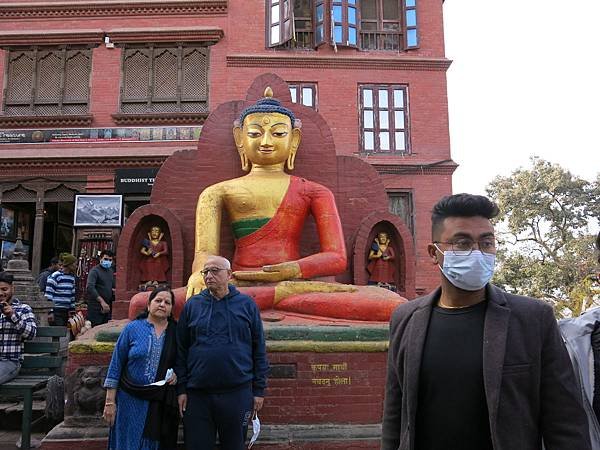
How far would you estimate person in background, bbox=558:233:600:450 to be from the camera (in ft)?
6.47

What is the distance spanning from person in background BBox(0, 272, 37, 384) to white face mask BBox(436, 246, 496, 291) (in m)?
4.18

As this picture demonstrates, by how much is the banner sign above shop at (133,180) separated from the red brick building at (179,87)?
4 centimetres

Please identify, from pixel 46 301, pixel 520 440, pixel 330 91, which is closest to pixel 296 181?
pixel 520 440

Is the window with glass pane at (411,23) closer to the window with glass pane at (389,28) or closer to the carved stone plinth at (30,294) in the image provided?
the window with glass pane at (389,28)

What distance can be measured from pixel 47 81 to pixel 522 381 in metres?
15.4

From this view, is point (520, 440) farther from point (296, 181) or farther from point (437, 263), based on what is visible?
point (296, 181)

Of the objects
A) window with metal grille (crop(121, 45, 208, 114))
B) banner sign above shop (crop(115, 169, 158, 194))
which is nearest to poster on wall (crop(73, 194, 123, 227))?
banner sign above shop (crop(115, 169, 158, 194))

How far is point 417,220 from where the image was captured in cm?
1398

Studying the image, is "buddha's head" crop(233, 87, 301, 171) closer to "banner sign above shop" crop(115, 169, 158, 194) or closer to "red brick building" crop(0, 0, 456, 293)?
"banner sign above shop" crop(115, 169, 158, 194)

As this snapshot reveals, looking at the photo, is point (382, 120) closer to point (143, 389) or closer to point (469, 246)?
point (143, 389)

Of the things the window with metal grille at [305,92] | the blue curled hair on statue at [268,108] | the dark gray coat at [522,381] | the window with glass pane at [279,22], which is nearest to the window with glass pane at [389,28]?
the window with metal grille at [305,92]

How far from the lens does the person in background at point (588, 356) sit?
1.97 m

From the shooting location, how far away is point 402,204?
14258 millimetres

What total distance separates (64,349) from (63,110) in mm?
9733
